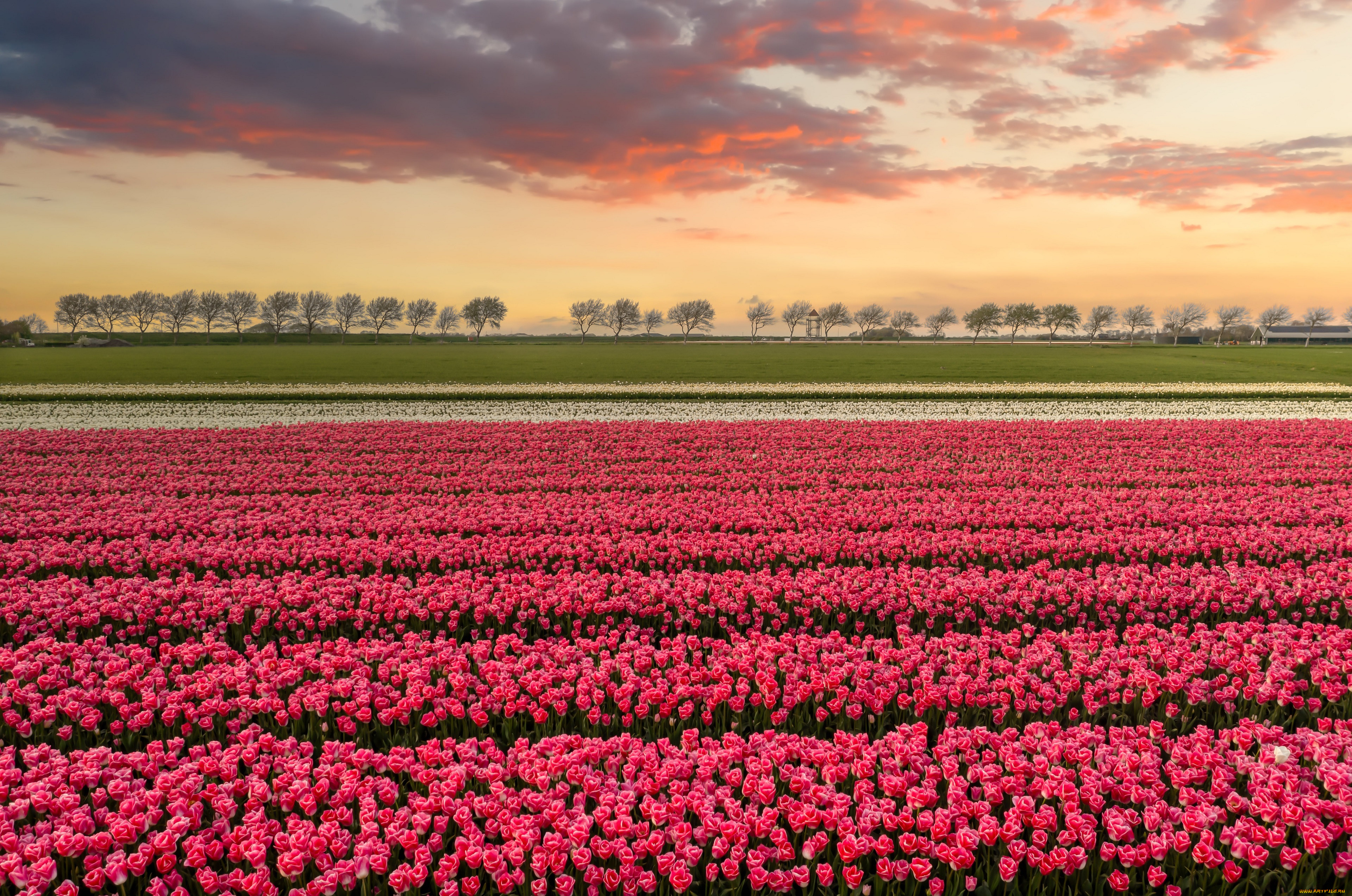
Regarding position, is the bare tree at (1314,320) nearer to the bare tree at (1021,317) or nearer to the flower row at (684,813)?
the bare tree at (1021,317)

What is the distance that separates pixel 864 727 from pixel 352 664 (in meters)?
4.04

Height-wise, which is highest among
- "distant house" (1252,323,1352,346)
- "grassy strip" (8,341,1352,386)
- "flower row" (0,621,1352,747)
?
"distant house" (1252,323,1352,346)

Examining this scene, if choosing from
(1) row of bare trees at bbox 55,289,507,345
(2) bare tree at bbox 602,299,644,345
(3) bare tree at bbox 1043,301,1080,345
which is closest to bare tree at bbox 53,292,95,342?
(1) row of bare trees at bbox 55,289,507,345

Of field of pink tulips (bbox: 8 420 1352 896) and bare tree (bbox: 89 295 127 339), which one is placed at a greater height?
bare tree (bbox: 89 295 127 339)

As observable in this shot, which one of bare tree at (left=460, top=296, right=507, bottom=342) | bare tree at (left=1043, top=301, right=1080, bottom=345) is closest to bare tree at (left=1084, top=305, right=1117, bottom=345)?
bare tree at (left=1043, top=301, right=1080, bottom=345)

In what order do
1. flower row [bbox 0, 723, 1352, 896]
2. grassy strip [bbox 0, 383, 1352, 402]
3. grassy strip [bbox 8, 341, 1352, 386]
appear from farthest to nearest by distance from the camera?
grassy strip [bbox 8, 341, 1352, 386], grassy strip [bbox 0, 383, 1352, 402], flower row [bbox 0, 723, 1352, 896]

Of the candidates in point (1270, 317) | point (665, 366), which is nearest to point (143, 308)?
point (665, 366)

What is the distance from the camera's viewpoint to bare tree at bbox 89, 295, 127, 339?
150 meters

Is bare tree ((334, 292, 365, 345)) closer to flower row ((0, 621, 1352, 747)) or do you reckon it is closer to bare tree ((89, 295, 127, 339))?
bare tree ((89, 295, 127, 339))

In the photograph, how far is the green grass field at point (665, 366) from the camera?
47156mm

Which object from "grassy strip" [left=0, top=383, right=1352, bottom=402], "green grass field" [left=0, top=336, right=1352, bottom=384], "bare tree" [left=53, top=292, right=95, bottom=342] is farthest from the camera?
"bare tree" [left=53, top=292, right=95, bottom=342]

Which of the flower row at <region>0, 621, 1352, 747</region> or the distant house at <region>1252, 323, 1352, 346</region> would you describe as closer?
the flower row at <region>0, 621, 1352, 747</region>

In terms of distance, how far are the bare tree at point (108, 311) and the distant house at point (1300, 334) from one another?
240 m

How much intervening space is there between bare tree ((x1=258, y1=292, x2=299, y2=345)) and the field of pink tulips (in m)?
160
